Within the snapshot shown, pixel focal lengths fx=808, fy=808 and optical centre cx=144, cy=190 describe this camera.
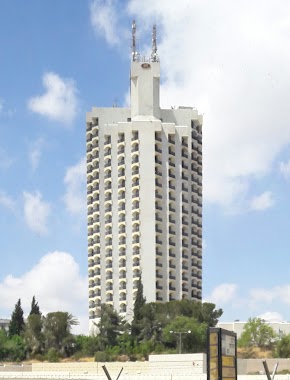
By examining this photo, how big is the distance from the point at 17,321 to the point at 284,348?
162ft

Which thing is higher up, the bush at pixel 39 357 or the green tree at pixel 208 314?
the green tree at pixel 208 314

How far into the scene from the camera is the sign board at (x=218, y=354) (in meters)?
23.8

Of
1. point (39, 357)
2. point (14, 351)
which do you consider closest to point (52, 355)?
point (39, 357)

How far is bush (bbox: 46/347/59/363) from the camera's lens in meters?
124

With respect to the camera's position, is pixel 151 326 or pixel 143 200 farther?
pixel 143 200

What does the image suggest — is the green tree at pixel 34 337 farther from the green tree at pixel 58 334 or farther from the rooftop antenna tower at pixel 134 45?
the rooftop antenna tower at pixel 134 45

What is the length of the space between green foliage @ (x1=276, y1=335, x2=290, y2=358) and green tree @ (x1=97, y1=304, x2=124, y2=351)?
2594 centimetres

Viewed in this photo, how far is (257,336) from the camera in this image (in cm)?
12912

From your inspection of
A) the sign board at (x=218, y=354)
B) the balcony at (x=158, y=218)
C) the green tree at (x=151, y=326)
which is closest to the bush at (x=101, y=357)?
the green tree at (x=151, y=326)

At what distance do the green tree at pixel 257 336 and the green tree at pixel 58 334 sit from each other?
27.4 meters

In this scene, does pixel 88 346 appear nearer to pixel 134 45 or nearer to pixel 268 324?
pixel 268 324

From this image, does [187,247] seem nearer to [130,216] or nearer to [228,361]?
[130,216]

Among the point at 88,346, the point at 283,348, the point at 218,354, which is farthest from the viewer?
the point at 88,346

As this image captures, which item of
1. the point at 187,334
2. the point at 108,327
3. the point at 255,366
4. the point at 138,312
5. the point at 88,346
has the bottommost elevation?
the point at 255,366
